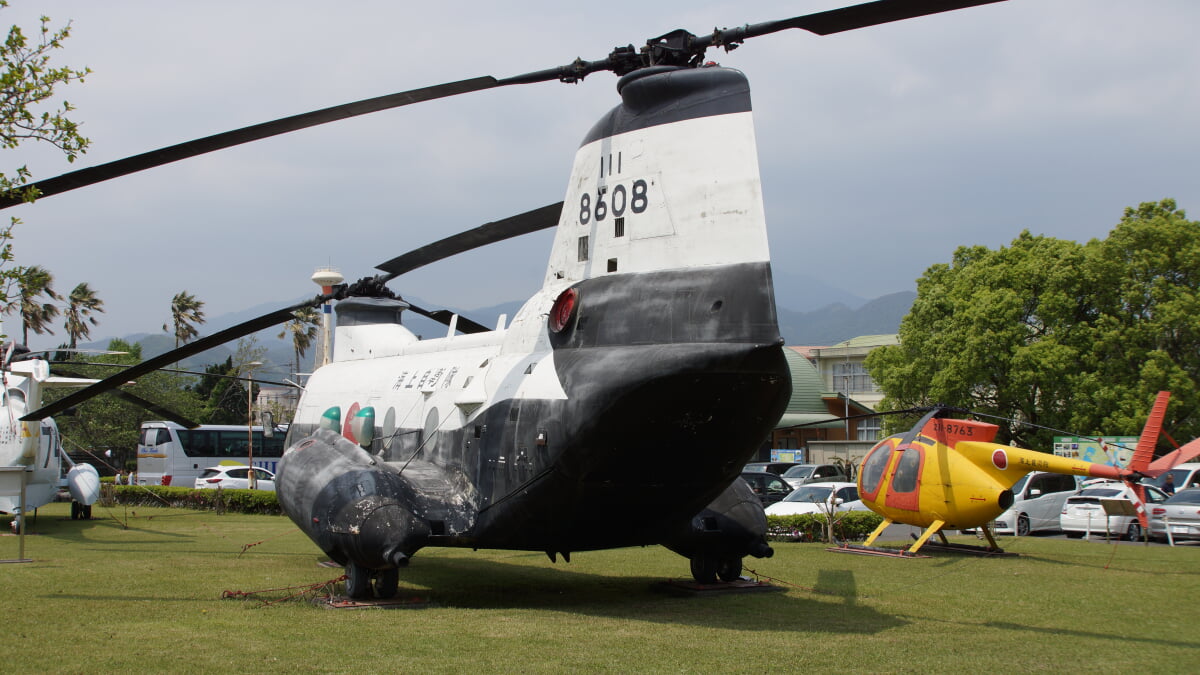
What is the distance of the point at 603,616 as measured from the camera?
36.3ft

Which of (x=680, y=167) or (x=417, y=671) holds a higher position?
(x=680, y=167)

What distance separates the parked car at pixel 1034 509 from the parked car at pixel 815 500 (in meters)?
3.59

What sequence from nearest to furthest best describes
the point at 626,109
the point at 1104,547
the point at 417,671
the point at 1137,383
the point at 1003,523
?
the point at 417,671 → the point at 626,109 → the point at 1104,547 → the point at 1003,523 → the point at 1137,383

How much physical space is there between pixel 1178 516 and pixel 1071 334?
1617cm

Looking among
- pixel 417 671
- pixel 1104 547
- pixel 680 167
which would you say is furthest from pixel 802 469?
pixel 417 671

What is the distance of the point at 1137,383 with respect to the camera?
116ft

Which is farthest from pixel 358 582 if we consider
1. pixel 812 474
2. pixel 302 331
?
pixel 302 331

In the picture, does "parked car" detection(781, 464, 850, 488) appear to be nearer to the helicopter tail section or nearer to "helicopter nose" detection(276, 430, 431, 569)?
the helicopter tail section

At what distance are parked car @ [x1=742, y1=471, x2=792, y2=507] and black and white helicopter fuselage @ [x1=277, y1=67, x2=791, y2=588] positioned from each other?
17380 mm

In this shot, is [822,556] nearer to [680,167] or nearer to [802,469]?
[680,167]

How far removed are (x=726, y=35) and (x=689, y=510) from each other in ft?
17.3

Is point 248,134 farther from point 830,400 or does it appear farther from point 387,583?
point 830,400

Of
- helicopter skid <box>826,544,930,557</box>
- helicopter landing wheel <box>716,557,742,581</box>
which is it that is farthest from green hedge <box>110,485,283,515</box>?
helicopter landing wheel <box>716,557,742,581</box>

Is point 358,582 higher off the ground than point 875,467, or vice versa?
point 875,467
